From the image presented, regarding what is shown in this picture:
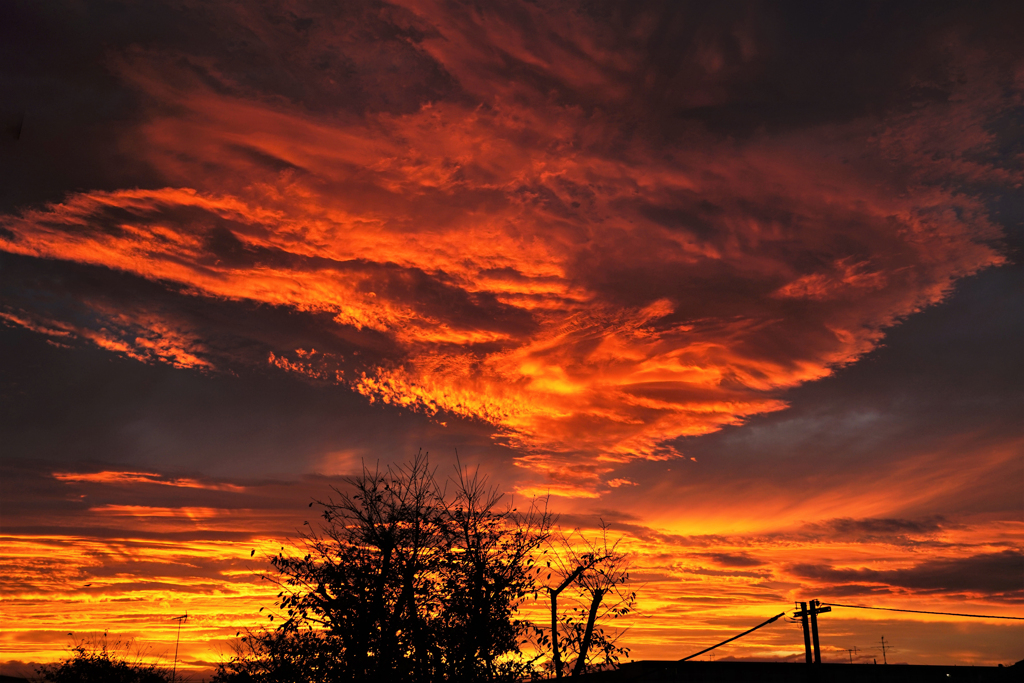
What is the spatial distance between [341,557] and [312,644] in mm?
3252

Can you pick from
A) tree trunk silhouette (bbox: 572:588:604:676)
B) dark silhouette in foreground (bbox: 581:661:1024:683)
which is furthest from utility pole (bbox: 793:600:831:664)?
dark silhouette in foreground (bbox: 581:661:1024:683)

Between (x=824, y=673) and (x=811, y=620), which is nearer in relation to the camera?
(x=811, y=620)

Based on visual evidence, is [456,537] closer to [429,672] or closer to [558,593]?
[429,672]

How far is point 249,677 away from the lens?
27266 millimetres

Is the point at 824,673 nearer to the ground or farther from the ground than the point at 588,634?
nearer to the ground

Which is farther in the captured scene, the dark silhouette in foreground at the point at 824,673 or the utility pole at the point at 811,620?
the dark silhouette in foreground at the point at 824,673

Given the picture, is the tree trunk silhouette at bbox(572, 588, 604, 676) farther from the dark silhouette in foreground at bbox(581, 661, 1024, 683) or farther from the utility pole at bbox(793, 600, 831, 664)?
the dark silhouette in foreground at bbox(581, 661, 1024, 683)

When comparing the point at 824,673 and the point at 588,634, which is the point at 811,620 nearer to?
the point at 588,634

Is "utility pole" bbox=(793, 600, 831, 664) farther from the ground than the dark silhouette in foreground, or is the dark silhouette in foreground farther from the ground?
"utility pole" bbox=(793, 600, 831, 664)

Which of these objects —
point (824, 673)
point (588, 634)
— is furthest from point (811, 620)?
point (824, 673)

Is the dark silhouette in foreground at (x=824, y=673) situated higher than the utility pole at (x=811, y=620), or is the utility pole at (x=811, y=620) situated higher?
the utility pole at (x=811, y=620)

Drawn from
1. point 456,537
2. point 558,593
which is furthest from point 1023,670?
point 456,537

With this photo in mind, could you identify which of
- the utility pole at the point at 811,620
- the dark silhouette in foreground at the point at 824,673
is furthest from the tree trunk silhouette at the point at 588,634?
the dark silhouette in foreground at the point at 824,673

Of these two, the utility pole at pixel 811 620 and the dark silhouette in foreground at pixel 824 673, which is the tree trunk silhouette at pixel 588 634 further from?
the dark silhouette in foreground at pixel 824 673
